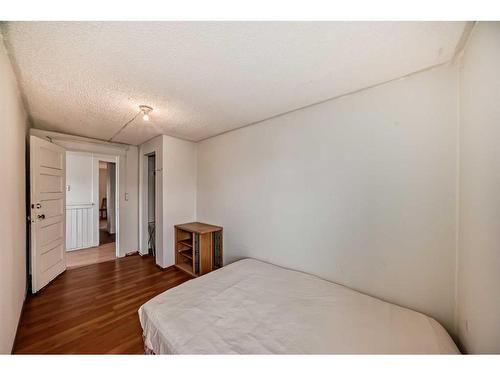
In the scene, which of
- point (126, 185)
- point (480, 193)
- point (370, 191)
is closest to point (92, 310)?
point (126, 185)

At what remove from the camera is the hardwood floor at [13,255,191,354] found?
4.73 feet

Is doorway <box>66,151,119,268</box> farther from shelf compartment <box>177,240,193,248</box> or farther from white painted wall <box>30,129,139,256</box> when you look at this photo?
shelf compartment <box>177,240,193,248</box>

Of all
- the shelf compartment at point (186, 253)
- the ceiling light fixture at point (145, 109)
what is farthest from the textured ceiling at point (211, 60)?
the shelf compartment at point (186, 253)

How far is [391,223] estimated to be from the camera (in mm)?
1407

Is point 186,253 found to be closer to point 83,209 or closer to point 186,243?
point 186,243

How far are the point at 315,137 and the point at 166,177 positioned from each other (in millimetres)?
2360

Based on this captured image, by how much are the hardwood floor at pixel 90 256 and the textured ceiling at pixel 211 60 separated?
8.19 ft

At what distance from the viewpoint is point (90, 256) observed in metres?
3.42

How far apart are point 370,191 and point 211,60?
5.18ft

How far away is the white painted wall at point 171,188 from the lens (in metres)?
2.92

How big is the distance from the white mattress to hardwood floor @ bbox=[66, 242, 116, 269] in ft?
9.06

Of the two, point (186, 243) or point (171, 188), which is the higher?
point (171, 188)

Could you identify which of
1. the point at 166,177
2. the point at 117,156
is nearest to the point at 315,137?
the point at 166,177

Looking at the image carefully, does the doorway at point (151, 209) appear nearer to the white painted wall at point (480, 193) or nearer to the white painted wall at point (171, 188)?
the white painted wall at point (171, 188)
